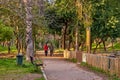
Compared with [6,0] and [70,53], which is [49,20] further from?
[6,0]

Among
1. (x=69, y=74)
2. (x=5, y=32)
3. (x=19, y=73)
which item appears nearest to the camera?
(x=19, y=73)

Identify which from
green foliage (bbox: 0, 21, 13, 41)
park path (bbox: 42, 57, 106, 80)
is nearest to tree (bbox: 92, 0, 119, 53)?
green foliage (bbox: 0, 21, 13, 41)

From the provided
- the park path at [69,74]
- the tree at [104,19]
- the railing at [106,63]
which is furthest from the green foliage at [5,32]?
the park path at [69,74]

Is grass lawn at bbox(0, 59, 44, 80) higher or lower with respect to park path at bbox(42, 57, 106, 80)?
higher

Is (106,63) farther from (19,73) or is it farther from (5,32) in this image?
(5,32)

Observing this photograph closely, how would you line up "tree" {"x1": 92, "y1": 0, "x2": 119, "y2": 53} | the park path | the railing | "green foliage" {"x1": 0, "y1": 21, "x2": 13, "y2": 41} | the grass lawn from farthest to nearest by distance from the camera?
"green foliage" {"x1": 0, "y1": 21, "x2": 13, "y2": 41} → "tree" {"x1": 92, "y1": 0, "x2": 119, "y2": 53} → the railing → the park path → the grass lawn

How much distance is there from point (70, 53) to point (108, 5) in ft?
21.2

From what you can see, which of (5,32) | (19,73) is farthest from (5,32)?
(19,73)

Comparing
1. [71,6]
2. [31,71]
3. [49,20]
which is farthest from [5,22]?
[31,71]

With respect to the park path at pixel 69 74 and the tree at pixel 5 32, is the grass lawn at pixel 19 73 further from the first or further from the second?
the tree at pixel 5 32

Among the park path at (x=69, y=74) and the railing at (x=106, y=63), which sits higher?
the railing at (x=106, y=63)

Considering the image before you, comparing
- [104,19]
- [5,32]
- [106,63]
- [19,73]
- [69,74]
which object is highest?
[104,19]

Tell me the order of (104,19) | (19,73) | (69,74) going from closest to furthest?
(19,73) → (69,74) → (104,19)

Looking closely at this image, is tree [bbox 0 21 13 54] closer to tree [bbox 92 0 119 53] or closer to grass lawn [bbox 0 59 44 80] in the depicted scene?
tree [bbox 92 0 119 53]
